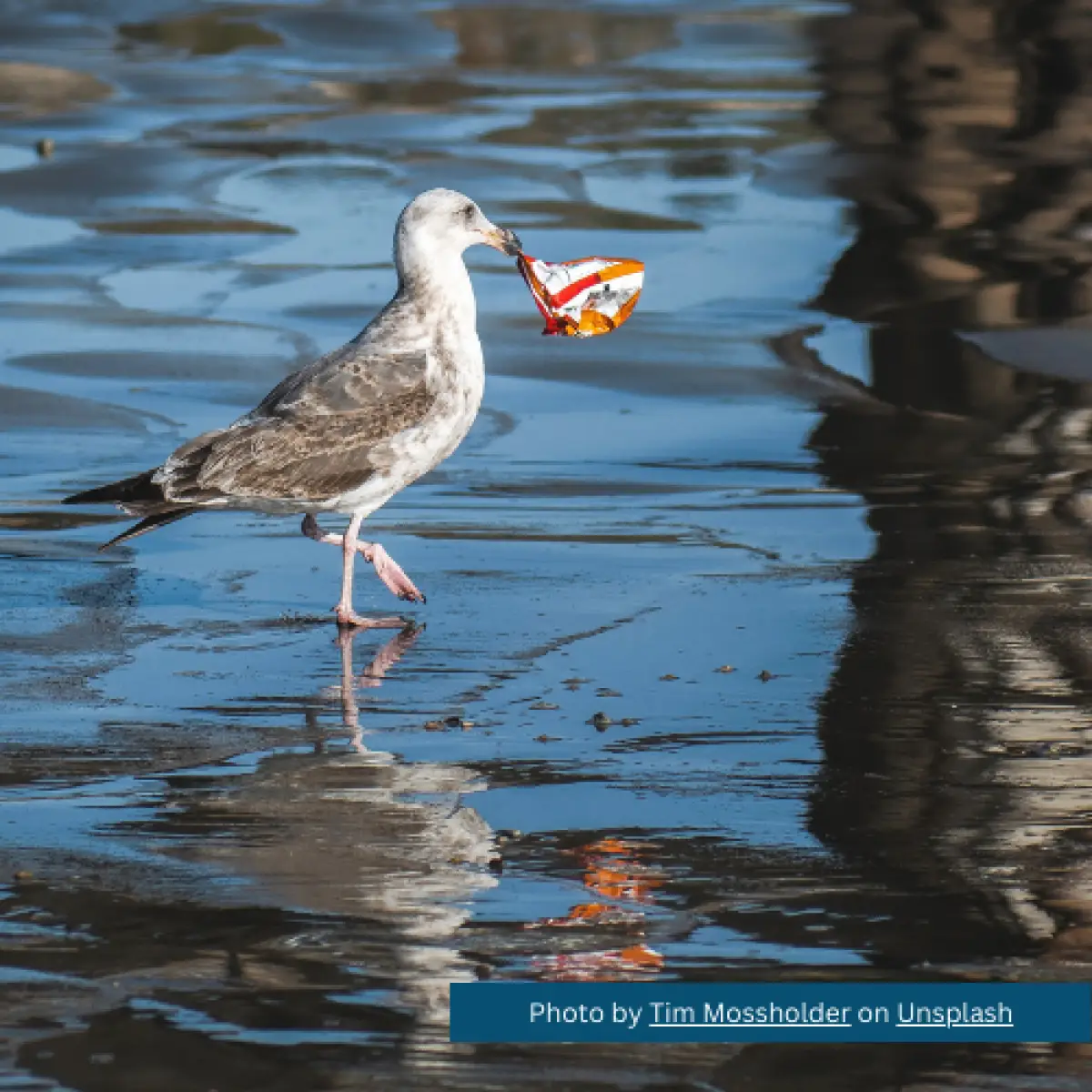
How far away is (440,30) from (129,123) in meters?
6.09

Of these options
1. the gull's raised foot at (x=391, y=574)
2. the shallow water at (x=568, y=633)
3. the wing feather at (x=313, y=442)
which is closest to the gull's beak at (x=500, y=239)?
the wing feather at (x=313, y=442)

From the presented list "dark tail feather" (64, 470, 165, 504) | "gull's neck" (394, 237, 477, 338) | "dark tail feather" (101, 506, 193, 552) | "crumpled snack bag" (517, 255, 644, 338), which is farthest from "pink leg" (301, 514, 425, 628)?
"crumpled snack bag" (517, 255, 644, 338)

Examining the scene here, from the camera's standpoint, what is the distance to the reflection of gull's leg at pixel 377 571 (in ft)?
26.8

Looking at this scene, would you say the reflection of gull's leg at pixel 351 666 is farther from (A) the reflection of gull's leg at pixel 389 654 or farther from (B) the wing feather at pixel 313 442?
(B) the wing feather at pixel 313 442

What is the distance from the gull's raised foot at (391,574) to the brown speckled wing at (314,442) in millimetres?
247

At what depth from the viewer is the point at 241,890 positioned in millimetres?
5629

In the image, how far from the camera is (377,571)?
8633 millimetres

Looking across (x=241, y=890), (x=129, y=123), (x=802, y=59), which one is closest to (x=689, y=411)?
(x=241, y=890)

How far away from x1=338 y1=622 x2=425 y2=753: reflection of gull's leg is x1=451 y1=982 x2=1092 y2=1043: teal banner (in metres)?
1.91

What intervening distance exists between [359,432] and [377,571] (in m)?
0.54

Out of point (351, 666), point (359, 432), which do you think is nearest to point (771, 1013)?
point (351, 666)

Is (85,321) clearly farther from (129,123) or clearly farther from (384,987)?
(384,987)

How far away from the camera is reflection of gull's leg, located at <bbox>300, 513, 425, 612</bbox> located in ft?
26.8

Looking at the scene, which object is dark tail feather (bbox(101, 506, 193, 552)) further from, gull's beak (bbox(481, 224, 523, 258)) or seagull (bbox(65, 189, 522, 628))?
gull's beak (bbox(481, 224, 523, 258))
